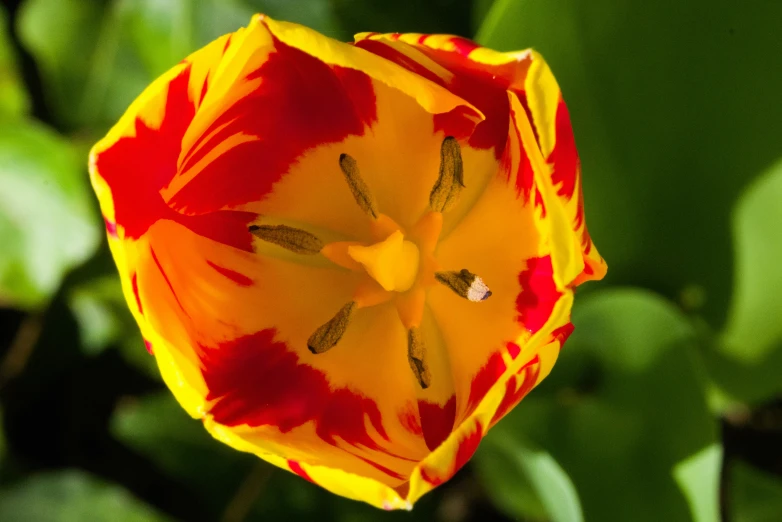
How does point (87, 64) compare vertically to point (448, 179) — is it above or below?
below

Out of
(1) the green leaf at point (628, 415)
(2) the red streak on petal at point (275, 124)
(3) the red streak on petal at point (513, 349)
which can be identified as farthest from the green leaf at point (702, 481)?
(2) the red streak on petal at point (275, 124)

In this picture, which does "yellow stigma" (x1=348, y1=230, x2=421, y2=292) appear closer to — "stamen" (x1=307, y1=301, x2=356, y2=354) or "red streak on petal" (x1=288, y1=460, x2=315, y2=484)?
"stamen" (x1=307, y1=301, x2=356, y2=354)

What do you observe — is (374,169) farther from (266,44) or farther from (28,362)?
(28,362)

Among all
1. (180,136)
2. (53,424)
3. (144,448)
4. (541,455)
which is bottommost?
(53,424)

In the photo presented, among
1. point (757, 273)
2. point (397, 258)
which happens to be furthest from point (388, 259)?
point (757, 273)

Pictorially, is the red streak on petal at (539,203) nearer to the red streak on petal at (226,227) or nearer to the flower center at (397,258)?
the flower center at (397,258)

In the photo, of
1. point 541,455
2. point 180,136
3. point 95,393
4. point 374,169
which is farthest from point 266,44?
point 95,393

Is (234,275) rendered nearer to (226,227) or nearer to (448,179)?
(226,227)
